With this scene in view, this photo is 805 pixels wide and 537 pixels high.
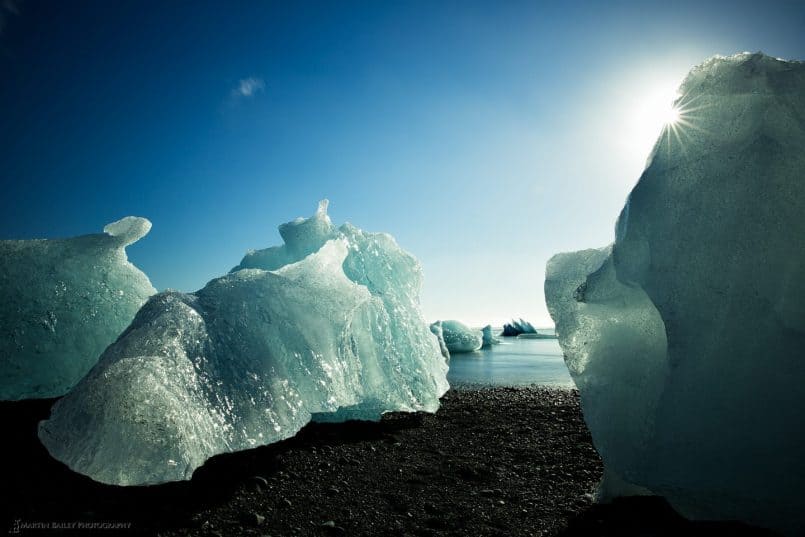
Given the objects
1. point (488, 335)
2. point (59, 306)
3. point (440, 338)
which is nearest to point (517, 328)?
point (488, 335)

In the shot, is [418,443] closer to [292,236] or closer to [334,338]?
[334,338]

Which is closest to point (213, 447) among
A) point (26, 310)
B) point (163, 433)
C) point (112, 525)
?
point (163, 433)

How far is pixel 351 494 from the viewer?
414 centimetres

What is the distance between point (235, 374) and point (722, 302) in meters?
4.80

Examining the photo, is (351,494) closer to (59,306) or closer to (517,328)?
(59,306)

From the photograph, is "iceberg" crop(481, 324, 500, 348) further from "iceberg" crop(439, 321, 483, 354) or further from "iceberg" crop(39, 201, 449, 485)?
"iceberg" crop(39, 201, 449, 485)

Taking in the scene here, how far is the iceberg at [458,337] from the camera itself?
2902 cm

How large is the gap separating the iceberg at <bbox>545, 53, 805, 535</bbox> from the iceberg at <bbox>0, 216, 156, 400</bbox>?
8.23m

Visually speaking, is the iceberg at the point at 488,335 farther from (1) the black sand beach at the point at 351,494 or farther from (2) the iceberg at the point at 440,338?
(1) the black sand beach at the point at 351,494

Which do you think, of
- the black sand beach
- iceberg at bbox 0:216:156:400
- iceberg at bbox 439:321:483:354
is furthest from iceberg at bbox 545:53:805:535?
iceberg at bbox 439:321:483:354

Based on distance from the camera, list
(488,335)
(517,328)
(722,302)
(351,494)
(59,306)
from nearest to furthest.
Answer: (722,302)
(351,494)
(59,306)
(488,335)
(517,328)

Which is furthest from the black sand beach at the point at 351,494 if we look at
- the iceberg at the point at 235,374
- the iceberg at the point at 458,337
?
the iceberg at the point at 458,337

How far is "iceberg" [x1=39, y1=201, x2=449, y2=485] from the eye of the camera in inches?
128

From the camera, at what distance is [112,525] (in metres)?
3.13
